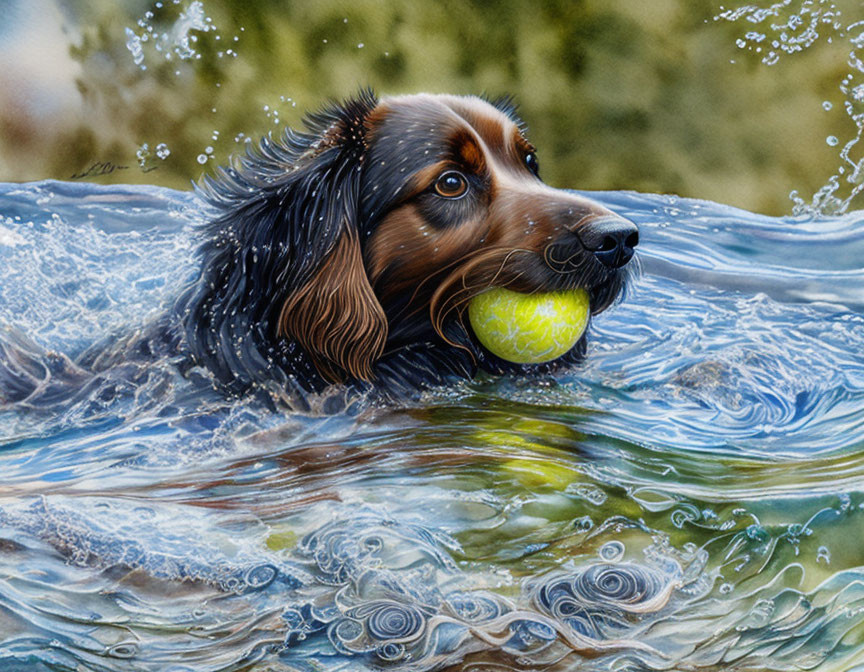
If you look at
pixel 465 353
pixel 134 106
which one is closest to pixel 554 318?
pixel 465 353

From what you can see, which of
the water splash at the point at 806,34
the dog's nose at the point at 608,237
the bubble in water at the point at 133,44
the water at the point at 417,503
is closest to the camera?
the water at the point at 417,503

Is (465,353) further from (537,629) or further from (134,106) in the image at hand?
(134,106)

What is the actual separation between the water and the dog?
0.16ft

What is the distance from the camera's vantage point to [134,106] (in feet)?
7.07

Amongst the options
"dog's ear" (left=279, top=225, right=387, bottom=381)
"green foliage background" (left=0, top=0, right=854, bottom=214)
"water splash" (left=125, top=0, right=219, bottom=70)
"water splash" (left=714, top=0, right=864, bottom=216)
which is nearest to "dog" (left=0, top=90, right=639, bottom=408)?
"dog's ear" (left=279, top=225, right=387, bottom=381)

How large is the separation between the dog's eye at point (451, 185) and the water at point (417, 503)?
0.38 metres

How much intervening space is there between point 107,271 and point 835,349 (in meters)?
1.54

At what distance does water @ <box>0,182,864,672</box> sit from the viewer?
1.61 metres

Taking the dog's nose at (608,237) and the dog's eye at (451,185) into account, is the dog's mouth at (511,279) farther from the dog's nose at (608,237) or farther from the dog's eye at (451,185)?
the dog's eye at (451,185)

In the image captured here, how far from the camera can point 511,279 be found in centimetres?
186

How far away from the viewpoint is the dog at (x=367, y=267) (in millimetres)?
1884

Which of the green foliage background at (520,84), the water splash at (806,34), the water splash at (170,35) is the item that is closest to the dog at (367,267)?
the green foliage background at (520,84)
